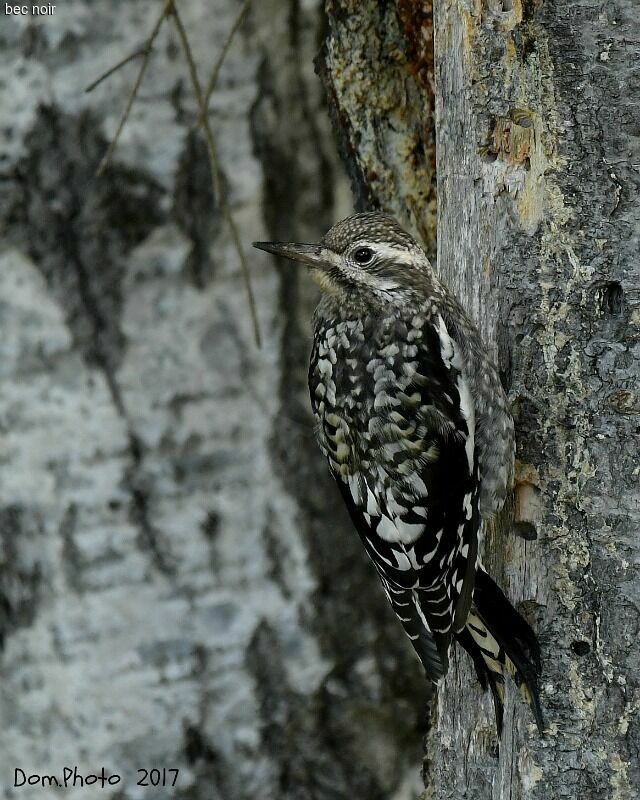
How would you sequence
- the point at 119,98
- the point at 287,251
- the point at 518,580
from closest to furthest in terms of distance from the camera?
the point at 518,580 < the point at 287,251 < the point at 119,98

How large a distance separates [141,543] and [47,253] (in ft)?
3.16

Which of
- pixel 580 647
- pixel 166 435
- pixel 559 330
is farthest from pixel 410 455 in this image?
pixel 166 435

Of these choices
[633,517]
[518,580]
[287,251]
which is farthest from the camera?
[287,251]

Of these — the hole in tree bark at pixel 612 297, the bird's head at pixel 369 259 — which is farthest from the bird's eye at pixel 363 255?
the hole in tree bark at pixel 612 297

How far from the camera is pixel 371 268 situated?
8.52 feet

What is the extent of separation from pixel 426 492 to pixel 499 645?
1.31 ft

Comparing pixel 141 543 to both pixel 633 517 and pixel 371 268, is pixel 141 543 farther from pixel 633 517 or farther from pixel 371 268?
pixel 633 517

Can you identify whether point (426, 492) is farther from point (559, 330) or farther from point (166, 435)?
point (166, 435)

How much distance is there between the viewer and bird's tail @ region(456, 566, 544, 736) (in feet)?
7.33

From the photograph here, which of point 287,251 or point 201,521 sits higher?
point 287,251

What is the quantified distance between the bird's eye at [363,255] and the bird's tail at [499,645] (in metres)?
0.82

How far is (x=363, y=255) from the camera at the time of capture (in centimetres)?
258

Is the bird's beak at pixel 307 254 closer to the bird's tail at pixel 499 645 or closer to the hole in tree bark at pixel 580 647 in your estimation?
the bird's tail at pixel 499 645

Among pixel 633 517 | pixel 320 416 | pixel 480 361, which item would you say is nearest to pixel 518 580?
pixel 633 517
